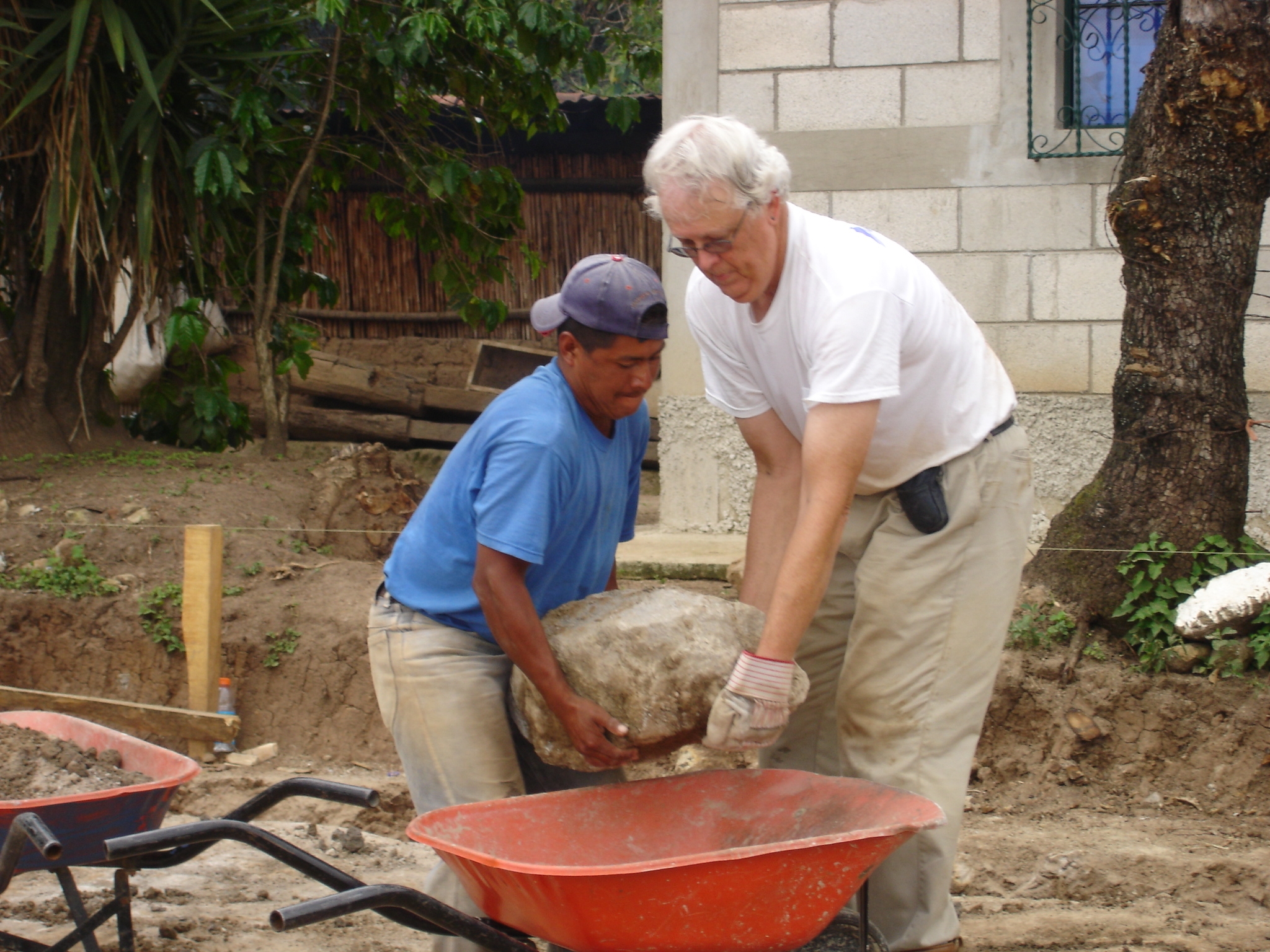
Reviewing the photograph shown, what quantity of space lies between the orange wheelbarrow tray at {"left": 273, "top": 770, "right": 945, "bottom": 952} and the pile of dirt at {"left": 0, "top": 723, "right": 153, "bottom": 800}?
1.07m

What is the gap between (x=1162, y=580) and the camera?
14.3ft

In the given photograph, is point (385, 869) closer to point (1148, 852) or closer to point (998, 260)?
point (1148, 852)

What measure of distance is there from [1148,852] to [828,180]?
3.54 meters

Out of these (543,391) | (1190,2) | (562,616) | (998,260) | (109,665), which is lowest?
(109,665)

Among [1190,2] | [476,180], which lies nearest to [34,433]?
[476,180]

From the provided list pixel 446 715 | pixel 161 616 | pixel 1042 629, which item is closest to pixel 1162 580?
pixel 1042 629

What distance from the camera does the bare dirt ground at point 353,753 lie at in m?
3.34

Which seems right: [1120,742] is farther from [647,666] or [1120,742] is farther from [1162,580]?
[647,666]

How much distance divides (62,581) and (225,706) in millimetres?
991

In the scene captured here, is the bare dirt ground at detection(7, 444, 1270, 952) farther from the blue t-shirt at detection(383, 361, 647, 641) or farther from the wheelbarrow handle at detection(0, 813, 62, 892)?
the blue t-shirt at detection(383, 361, 647, 641)

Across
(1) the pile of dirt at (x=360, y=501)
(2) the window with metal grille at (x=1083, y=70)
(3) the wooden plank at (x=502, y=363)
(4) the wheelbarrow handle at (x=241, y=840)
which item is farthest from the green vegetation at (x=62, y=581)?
(2) the window with metal grille at (x=1083, y=70)

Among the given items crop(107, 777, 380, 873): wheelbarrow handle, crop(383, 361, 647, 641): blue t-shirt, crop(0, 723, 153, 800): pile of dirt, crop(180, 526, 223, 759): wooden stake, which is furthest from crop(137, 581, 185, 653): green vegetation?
crop(383, 361, 647, 641): blue t-shirt

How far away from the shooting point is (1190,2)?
13.6 feet

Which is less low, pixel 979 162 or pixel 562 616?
pixel 979 162
